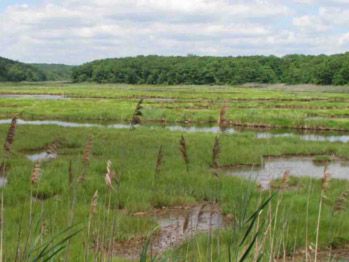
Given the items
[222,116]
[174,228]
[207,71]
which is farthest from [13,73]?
[222,116]

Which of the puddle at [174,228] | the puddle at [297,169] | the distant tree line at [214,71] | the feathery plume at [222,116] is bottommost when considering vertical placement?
the puddle at [297,169]

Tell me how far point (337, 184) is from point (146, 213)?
7.60m

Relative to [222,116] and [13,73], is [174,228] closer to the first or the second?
[222,116]

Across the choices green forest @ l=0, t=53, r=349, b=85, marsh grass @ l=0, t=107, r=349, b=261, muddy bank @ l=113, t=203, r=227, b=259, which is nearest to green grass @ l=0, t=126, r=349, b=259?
marsh grass @ l=0, t=107, r=349, b=261

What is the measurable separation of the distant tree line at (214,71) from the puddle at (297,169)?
10224 centimetres

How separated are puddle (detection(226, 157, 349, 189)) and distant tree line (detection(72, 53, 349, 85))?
335ft

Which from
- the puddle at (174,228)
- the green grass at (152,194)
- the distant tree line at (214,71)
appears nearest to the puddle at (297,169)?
the green grass at (152,194)

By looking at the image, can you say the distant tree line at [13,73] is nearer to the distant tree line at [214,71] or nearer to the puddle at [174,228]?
the distant tree line at [214,71]

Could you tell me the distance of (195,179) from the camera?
57.6 feet

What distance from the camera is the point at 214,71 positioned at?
513ft

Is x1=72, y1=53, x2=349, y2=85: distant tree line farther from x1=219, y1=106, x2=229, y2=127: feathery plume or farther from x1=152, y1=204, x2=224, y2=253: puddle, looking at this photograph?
x1=219, y1=106, x2=229, y2=127: feathery plume

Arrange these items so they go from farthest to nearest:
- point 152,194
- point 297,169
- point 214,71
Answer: point 214,71, point 297,169, point 152,194

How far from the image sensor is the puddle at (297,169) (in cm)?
2097

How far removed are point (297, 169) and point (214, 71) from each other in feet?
442
